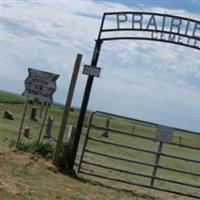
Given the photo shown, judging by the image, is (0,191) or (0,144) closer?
(0,191)

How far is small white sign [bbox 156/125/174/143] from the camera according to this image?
57.1ft

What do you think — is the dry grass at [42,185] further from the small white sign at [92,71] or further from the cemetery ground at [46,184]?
the small white sign at [92,71]

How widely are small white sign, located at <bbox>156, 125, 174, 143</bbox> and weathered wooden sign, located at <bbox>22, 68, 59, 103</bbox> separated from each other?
321 cm

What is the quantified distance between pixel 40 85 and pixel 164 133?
3.79 meters

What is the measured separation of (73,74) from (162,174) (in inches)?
255

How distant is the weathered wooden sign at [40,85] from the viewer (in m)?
18.6

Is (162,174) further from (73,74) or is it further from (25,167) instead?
(25,167)

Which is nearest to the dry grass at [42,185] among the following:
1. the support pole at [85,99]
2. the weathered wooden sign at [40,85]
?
the support pole at [85,99]

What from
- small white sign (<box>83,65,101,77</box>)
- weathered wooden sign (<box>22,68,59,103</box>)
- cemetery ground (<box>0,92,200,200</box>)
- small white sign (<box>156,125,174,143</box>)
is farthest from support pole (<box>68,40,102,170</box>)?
small white sign (<box>156,125,174,143</box>)

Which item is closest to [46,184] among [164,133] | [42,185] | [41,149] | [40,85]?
[42,185]

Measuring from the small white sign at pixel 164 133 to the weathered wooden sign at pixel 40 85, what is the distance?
3206 mm

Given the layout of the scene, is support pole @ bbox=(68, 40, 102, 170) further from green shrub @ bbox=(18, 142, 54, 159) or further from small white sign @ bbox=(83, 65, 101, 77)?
green shrub @ bbox=(18, 142, 54, 159)

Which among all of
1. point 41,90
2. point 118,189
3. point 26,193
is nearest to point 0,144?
point 41,90

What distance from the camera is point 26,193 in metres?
12.4
